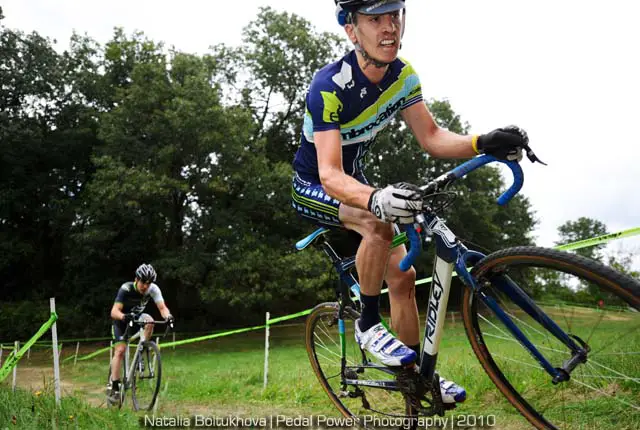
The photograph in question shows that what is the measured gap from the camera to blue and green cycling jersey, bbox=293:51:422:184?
3.38 metres

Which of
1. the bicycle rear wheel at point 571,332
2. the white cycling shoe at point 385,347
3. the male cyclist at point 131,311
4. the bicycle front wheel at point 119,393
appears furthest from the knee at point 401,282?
the bicycle front wheel at point 119,393

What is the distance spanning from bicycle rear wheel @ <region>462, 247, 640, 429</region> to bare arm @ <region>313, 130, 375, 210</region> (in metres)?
0.78

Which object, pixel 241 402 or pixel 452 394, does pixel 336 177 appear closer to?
pixel 452 394

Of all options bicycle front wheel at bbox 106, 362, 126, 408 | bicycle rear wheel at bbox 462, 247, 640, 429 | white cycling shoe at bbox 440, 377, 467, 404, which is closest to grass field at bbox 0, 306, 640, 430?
bicycle rear wheel at bbox 462, 247, 640, 429

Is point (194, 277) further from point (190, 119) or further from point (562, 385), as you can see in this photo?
point (562, 385)

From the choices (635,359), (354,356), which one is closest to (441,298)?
(635,359)

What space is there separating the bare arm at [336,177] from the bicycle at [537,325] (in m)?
0.35

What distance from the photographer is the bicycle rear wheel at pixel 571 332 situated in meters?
2.47

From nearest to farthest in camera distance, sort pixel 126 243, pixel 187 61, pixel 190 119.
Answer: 1. pixel 190 119
2. pixel 187 61
3. pixel 126 243

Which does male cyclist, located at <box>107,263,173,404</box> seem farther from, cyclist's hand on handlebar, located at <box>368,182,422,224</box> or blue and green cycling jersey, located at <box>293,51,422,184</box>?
cyclist's hand on handlebar, located at <box>368,182,422,224</box>

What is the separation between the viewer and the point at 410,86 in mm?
3740

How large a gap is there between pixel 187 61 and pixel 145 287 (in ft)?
72.8

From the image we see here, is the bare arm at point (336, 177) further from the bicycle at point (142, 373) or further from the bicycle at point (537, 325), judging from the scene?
the bicycle at point (142, 373)

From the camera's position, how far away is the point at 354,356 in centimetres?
448
